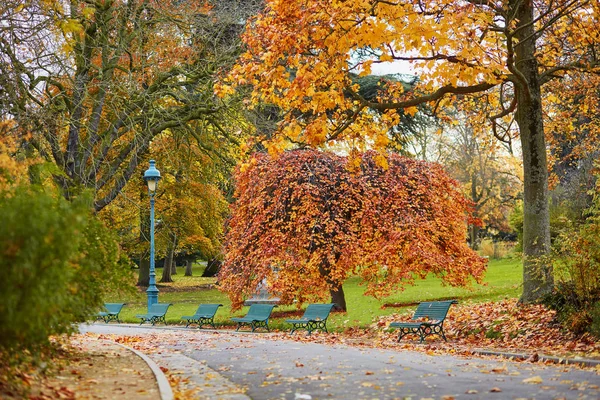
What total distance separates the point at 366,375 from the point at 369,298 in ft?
52.1

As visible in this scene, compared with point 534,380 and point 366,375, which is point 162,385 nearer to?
point 366,375

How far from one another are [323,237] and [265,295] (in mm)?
5120

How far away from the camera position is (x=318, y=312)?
16953mm

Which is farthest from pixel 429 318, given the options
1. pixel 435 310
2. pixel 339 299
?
pixel 339 299

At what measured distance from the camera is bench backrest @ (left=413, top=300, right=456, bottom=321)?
1428 cm

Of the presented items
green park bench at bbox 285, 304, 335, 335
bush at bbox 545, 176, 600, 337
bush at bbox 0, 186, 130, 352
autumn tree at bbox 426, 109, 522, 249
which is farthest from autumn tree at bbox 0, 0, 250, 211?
autumn tree at bbox 426, 109, 522, 249

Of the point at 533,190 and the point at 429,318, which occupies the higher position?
the point at 533,190

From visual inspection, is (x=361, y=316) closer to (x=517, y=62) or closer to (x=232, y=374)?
(x=517, y=62)

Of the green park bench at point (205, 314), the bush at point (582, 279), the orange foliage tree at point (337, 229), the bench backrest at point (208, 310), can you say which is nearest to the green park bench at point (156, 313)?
the green park bench at point (205, 314)

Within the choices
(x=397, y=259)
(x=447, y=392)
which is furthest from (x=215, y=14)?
(x=447, y=392)

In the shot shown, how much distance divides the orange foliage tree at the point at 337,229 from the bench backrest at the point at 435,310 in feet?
13.6

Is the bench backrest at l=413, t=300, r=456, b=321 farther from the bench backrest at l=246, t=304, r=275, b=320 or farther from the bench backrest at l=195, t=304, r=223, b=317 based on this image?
the bench backrest at l=195, t=304, r=223, b=317

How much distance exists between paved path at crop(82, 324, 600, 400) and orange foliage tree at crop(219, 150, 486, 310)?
718 cm

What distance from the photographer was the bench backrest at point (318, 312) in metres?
16.8
